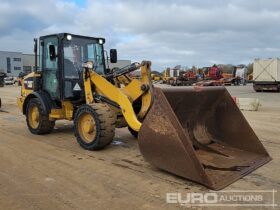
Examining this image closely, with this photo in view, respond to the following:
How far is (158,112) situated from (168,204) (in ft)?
4.92

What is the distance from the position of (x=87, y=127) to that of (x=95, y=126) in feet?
0.99

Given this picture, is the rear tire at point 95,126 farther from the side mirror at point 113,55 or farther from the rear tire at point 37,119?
the side mirror at point 113,55

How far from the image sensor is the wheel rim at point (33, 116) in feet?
30.1

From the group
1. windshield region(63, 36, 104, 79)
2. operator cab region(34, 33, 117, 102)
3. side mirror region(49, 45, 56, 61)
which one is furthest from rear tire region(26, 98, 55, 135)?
side mirror region(49, 45, 56, 61)

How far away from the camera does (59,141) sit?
8.38 meters

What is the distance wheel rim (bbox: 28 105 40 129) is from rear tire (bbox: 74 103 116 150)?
194 centimetres

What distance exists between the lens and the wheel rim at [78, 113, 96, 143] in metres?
7.34

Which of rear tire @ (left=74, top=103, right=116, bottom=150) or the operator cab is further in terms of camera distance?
the operator cab

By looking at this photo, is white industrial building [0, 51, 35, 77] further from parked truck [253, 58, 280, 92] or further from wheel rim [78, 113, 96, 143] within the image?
wheel rim [78, 113, 96, 143]

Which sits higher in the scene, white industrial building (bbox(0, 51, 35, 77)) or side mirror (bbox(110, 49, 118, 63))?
white industrial building (bbox(0, 51, 35, 77))

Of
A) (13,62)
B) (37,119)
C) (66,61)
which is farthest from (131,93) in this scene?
(13,62)

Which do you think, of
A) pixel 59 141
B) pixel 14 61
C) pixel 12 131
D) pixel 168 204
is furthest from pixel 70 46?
pixel 14 61

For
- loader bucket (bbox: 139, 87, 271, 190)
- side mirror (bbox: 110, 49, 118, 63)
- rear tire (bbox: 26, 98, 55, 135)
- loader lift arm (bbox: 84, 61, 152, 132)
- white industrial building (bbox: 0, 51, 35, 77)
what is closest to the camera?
loader bucket (bbox: 139, 87, 271, 190)

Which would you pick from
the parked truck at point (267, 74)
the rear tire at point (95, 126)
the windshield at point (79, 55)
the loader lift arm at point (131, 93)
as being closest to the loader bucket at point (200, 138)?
the loader lift arm at point (131, 93)
